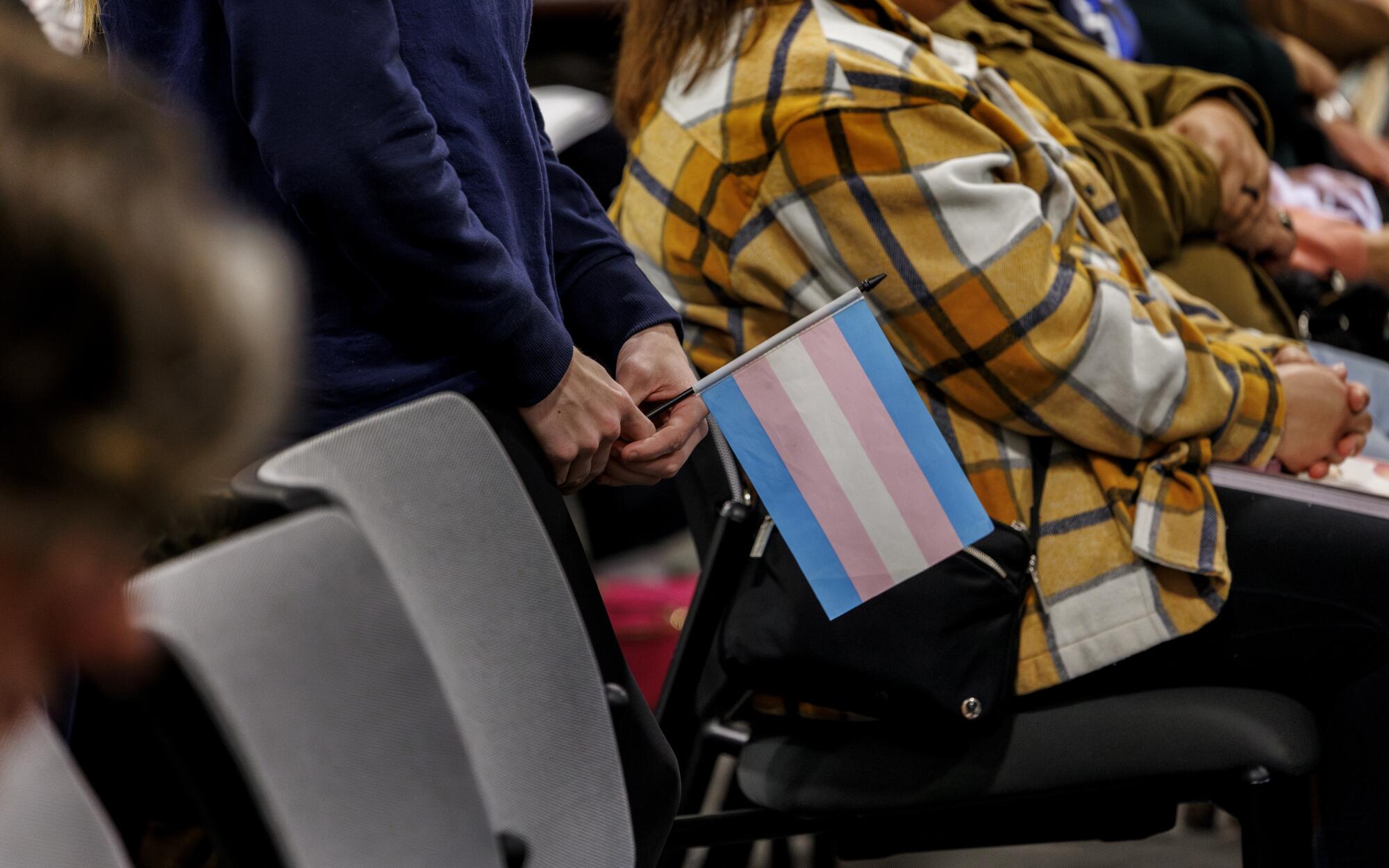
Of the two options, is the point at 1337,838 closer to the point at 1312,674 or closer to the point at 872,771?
the point at 1312,674

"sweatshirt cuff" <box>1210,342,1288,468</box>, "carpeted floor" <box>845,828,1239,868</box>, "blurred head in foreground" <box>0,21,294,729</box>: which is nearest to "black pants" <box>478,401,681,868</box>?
"blurred head in foreground" <box>0,21,294,729</box>

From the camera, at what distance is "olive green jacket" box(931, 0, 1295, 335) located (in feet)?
5.58

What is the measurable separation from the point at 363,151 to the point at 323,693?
1.06 ft

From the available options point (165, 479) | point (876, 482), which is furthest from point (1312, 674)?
point (165, 479)

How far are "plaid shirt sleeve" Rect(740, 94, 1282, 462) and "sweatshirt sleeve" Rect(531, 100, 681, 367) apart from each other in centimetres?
13

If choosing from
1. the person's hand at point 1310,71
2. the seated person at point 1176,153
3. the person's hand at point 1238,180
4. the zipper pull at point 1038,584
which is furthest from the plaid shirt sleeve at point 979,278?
the person's hand at point 1310,71

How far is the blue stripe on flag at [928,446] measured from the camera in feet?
3.27

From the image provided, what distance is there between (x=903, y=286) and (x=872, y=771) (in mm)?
435

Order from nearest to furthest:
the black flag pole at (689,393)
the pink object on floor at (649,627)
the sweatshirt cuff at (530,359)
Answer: the sweatshirt cuff at (530,359) → the black flag pole at (689,393) → the pink object on floor at (649,627)

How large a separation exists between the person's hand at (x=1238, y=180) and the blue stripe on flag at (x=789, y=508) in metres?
1.09

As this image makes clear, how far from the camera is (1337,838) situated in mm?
1140

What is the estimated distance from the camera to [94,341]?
359mm

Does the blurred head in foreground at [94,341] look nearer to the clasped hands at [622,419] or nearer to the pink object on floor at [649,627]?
the clasped hands at [622,419]

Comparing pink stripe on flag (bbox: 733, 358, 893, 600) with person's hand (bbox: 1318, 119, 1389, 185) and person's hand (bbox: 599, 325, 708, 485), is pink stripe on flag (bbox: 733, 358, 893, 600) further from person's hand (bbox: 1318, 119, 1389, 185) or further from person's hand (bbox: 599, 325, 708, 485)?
person's hand (bbox: 1318, 119, 1389, 185)
